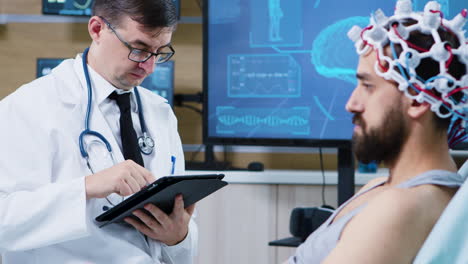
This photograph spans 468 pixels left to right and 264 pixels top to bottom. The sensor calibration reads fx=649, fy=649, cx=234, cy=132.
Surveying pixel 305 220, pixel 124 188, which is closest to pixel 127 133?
pixel 124 188

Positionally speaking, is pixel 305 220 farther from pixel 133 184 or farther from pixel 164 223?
pixel 133 184

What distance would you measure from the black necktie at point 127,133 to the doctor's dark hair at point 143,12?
0.21 meters

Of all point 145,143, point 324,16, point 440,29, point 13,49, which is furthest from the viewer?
point 13,49

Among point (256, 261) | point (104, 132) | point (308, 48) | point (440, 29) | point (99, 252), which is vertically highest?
point (440, 29)

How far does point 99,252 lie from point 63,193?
0.19 meters

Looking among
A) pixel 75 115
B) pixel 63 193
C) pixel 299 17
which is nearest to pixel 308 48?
pixel 299 17

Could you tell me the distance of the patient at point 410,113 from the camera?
3.40 ft

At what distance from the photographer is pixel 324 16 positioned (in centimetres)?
233

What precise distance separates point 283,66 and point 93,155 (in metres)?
0.96

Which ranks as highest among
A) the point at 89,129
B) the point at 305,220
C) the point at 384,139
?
the point at 384,139

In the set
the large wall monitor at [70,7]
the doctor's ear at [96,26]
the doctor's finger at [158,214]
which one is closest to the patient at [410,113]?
the doctor's finger at [158,214]

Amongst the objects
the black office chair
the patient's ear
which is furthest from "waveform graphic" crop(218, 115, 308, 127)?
the patient's ear

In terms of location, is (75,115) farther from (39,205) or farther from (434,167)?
(434,167)

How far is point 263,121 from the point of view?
241 cm
